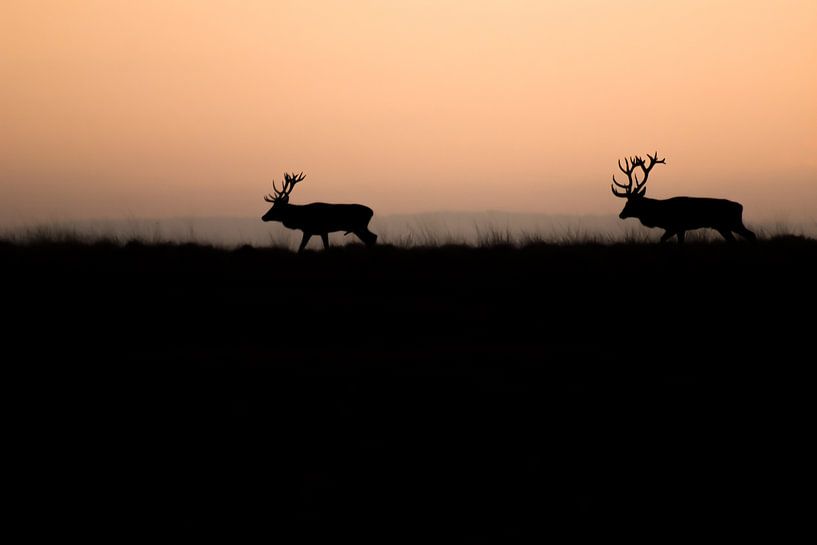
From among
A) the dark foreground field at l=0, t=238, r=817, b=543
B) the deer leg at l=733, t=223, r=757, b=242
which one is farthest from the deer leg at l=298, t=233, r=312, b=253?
the deer leg at l=733, t=223, r=757, b=242

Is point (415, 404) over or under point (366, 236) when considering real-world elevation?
under

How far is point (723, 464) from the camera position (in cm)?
591

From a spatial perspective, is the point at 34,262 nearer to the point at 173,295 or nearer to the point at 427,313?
the point at 173,295

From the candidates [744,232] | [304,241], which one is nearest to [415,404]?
[304,241]

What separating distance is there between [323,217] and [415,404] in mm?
11710

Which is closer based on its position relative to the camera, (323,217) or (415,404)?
(415,404)

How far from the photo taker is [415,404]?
711 centimetres

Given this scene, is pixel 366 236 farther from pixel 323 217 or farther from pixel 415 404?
pixel 415 404

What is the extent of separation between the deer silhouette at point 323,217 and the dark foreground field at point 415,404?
15.7 ft

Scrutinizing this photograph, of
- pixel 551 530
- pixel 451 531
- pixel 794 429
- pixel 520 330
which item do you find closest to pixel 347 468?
pixel 451 531

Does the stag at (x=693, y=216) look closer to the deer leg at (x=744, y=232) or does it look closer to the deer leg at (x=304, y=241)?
the deer leg at (x=744, y=232)

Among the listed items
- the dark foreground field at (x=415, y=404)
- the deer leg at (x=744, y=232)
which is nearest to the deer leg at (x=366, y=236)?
the dark foreground field at (x=415, y=404)

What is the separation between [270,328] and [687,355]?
4.90 metres

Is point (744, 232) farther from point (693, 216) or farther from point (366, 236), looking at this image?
point (366, 236)
